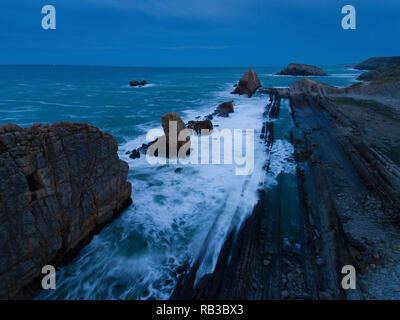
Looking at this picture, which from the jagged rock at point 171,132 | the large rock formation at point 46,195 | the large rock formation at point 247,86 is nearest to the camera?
the large rock formation at point 46,195

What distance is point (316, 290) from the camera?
6.02m

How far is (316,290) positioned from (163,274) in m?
4.56

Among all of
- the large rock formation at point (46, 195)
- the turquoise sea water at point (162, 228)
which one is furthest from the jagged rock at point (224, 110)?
the large rock formation at point (46, 195)

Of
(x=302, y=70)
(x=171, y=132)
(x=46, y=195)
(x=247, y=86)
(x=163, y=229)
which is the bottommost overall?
(x=163, y=229)

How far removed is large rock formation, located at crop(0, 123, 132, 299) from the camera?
536 cm

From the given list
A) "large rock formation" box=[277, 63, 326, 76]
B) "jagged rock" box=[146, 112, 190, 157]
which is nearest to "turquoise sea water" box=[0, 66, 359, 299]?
"jagged rock" box=[146, 112, 190, 157]

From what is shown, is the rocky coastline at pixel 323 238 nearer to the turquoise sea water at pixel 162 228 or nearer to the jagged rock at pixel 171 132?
the turquoise sea water at pixel 162 228

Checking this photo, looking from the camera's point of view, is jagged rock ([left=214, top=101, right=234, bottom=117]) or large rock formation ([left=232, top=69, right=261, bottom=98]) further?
large rock formation ([left=232, top=69, right=261, bottom=98])

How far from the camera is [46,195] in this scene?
6160 millimetres

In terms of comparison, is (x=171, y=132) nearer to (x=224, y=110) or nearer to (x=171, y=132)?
(x=171, y=132)

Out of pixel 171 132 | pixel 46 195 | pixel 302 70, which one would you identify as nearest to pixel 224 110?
pixel 171 132

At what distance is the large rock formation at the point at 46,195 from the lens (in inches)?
211

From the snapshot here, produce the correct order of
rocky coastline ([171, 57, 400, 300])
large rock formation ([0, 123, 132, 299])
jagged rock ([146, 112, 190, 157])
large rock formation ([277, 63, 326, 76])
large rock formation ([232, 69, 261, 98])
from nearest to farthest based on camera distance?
large rock formation ([0, 123, 132, 299]), rocky coastline ([171, 57, 400, 300]), jagged rock ([146, 112, 190, 157]), large rock formation ([232, 69, 261, 98]), large rock formation ([277, 63, 326, 76])

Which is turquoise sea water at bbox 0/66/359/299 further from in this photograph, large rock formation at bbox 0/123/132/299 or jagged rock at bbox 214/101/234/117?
jagged rock at bbox 214/101/234/117
